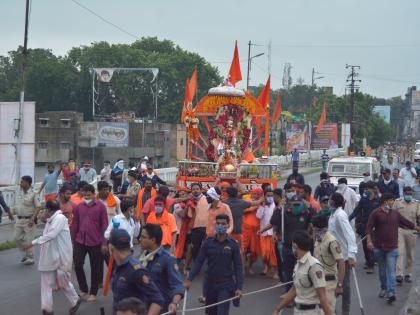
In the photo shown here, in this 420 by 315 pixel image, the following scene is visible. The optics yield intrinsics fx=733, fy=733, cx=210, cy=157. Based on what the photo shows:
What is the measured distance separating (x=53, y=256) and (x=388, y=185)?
10.2 metres

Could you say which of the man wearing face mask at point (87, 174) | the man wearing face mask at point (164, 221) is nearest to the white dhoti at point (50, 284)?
the man wearing face mask at point (164, 221)

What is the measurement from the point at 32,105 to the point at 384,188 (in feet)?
30.5

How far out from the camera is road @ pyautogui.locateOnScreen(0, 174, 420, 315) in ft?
33.4

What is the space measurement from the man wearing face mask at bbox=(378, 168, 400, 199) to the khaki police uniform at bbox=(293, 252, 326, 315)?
35.0ft

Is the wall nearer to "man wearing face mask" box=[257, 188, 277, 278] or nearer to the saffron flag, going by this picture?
the saffron flag

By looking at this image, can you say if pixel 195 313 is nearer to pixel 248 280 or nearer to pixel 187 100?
pixel 248 280

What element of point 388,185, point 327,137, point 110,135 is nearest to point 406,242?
point 388,185

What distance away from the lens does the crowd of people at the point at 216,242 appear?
6.36 m

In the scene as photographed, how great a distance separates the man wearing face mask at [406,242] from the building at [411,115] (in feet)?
426

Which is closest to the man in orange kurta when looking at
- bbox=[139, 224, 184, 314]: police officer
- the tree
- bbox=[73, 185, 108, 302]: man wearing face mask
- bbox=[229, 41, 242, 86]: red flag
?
bbox=[73, 185, 108, 302]: man wearing face mask

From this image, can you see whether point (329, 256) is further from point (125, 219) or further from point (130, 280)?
point (125, 219)

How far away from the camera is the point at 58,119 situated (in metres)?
53.0

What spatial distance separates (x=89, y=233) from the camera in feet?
34.5

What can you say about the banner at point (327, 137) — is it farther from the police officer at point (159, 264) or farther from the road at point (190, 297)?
the police officer at point (159, 264)
